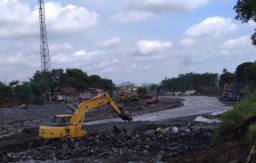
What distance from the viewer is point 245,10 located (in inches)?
1288

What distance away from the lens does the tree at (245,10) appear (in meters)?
31.0

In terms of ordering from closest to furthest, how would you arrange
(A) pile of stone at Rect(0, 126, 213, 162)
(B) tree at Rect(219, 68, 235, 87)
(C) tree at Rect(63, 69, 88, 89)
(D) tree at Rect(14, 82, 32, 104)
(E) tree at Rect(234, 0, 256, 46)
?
1. (A) pile of stone at Rect(0, 126, 213, 162)
2. (E) tree at Rect(234, 0, 256, 46)
3. (D) tree at Rect(14, 82, 32, 104)
4. (C) tree at Rect(63, 69, 88, 89)
5. (B) tree at Rect(219, 68, 235, 87)

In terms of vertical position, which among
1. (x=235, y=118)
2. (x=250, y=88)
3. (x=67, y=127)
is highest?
(x=250, y=88)

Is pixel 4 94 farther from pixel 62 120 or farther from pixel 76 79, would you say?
pixel 62 120

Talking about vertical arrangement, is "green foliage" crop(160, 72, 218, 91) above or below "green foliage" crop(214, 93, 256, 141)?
above

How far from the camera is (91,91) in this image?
101 metres

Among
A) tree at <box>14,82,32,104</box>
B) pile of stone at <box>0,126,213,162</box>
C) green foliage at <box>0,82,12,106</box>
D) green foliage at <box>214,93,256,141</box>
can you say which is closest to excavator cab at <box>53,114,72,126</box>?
pile of stone at <box>0,126,213,162</box>

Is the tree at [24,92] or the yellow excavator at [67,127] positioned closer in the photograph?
the yellow excavator at [67,127]

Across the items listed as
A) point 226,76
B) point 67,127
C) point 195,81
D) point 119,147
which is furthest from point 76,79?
point 119,147

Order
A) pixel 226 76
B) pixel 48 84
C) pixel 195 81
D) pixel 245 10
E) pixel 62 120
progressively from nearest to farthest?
1. pixel 62 120
2. pixel 245 10
3. pixel 48 84
4. pixel 226 76
5. pixel 195 81

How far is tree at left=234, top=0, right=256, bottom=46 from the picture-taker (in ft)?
102

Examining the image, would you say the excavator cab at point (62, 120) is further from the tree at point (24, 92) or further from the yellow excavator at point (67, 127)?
the tree at point (24, 92)

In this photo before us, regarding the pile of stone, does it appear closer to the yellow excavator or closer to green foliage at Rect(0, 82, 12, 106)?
the yellow excavator

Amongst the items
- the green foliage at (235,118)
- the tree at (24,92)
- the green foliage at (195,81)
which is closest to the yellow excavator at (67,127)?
the green foliage at (235,118)
